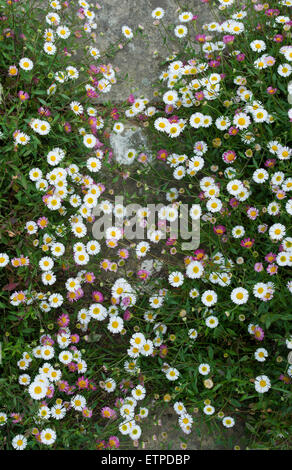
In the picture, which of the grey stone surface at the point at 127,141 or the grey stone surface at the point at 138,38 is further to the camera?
the grey stone surface at the point at 138,38

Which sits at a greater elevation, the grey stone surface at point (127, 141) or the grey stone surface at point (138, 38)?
the grey stone surface at point (138, 38)

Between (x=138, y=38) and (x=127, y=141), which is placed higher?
(x=138, y=38)

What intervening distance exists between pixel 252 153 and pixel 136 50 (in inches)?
43.8

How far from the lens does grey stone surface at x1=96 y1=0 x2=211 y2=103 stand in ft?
10.4

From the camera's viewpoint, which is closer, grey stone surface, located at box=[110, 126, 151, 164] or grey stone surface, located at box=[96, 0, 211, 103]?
grey stone surface, located at box=[110, 126, 151, 164]

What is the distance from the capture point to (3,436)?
2535 millimetres

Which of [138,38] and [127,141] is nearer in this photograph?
[127,141]

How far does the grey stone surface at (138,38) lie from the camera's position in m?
3.18

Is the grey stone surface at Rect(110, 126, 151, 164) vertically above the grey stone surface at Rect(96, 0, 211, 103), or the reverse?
the grey stone surface at Rect(96, 0, 211, 103)

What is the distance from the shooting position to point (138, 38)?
10.6 ft
